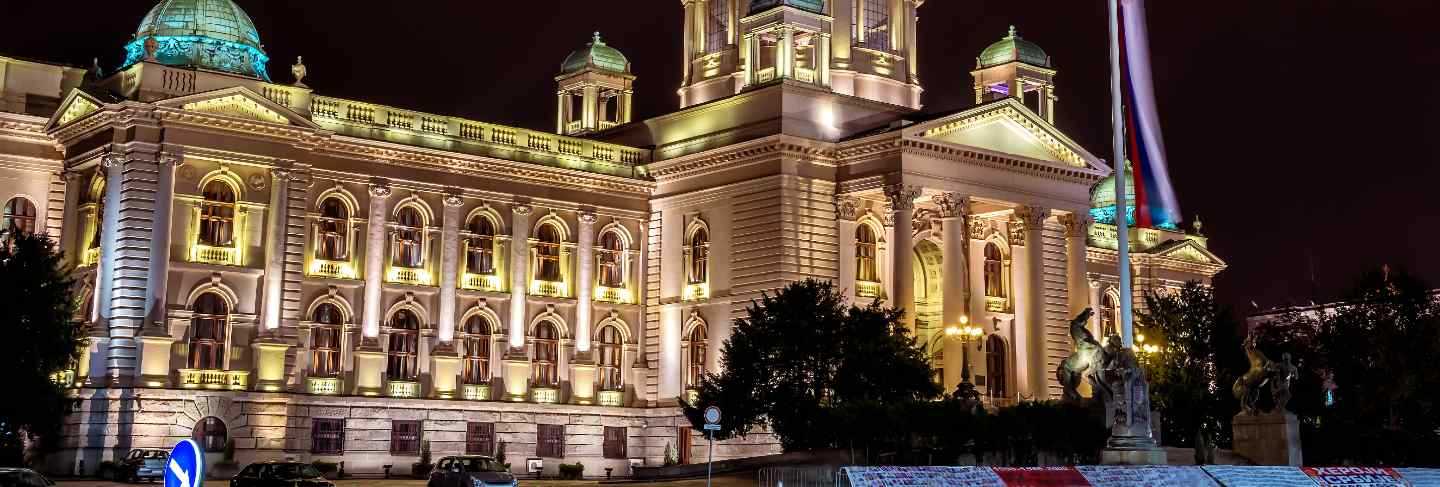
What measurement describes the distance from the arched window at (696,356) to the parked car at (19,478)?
32.8 meters

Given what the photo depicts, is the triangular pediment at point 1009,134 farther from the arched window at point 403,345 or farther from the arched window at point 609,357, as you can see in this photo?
the arched window at point 403,345

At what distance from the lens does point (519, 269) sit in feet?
202

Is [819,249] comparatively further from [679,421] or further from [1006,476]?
[1006,476]

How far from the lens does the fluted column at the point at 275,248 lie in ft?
176

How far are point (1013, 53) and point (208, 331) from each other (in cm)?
3709

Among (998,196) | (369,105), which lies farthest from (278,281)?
(998,196)

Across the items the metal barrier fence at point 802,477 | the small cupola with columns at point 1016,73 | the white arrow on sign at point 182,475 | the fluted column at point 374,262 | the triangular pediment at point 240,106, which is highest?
the small cupola with columns at point 1016,73

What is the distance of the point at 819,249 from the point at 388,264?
15.8 metres

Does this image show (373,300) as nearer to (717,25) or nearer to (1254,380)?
(717,25)

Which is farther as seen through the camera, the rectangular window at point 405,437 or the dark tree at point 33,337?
the rectangular window at point 405,437

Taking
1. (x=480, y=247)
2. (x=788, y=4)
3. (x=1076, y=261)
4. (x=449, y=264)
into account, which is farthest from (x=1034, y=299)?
(x=449, y=264)

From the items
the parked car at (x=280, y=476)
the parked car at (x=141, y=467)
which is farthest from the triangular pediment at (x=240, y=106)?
the parked car at (x=280, y=476)

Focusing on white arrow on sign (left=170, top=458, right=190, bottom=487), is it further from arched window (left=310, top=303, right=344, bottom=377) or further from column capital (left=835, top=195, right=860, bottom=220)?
column capital (left=835, top=195, right=860, bottom=220)

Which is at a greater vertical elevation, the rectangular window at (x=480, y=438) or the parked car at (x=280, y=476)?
the rectangular window at (x=480, y=438)
